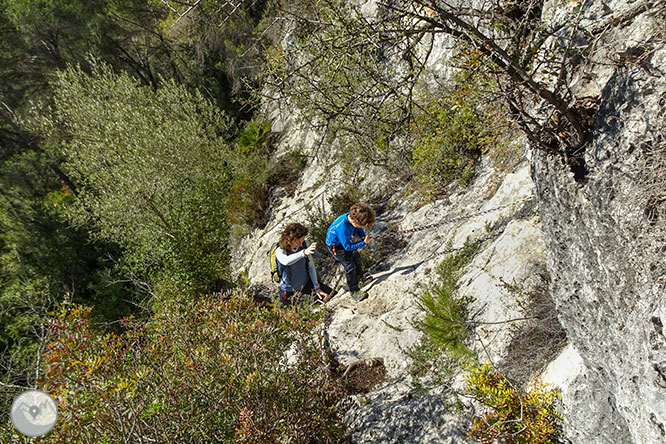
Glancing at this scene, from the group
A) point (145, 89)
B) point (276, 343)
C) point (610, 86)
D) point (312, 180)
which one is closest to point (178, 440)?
point (276, 343)

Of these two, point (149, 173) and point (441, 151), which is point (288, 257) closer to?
point (441, 151)

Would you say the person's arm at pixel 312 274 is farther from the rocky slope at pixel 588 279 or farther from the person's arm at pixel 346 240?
the rocky slope at pixel 588 279

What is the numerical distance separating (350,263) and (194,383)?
122 inches

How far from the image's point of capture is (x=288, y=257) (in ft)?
16.2

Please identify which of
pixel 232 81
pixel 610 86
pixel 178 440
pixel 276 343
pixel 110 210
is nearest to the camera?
pixel 610 86

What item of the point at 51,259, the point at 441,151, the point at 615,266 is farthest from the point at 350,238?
the point at 51,259

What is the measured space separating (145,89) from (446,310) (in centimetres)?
1185

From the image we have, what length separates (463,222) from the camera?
213 inches

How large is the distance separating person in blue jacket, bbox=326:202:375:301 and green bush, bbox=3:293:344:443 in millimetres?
1901

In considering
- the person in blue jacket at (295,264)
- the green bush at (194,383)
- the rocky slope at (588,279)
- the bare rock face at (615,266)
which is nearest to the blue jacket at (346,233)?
the person in blue jacket at (295,264)

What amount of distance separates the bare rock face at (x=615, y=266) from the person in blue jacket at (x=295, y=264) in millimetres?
2952

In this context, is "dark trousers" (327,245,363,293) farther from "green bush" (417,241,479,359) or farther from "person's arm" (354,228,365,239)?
"green bush" (417,241,479,359)

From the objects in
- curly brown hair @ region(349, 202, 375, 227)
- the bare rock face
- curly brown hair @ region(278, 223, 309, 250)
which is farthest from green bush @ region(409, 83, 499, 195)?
the bare rock face

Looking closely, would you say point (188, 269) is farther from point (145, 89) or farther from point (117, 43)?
point (117, 43)
